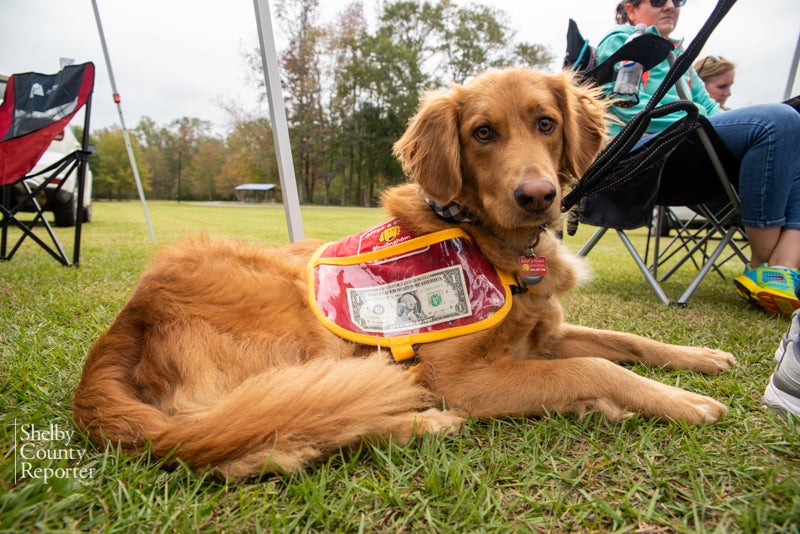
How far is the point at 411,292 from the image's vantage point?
200 centimetres

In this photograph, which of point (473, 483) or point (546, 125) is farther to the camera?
point (546, 125)

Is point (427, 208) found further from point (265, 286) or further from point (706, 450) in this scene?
point (706, 450)

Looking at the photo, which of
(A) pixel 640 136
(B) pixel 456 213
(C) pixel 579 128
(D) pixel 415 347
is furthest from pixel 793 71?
(D) pixel 415 347

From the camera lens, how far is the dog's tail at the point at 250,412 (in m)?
1.36

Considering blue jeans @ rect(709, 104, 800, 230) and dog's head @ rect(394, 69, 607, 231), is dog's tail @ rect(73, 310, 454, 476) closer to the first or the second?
dog's head @ rect(394, 69, 607, 231)

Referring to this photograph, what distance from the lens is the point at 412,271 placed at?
2023 mm

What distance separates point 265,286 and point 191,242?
20.9 inches

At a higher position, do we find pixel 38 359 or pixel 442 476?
pixel 38 359

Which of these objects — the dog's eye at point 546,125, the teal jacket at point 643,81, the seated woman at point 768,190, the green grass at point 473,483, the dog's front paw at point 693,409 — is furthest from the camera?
the teal jacket at point 643,81

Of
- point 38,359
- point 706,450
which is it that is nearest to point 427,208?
point 706,450

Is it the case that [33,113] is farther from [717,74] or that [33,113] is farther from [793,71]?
[793,71]

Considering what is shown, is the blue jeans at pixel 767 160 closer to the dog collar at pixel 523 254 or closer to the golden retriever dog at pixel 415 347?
the golden retriever dog at pixel 415 347

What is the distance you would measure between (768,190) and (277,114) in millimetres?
3984

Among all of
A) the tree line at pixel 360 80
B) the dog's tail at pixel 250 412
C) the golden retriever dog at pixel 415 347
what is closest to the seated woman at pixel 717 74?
the golden retriever dog at pixel 415 347
